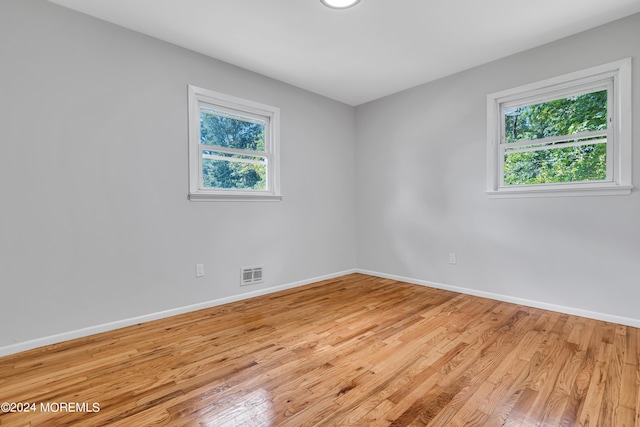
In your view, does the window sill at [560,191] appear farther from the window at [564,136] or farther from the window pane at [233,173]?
the window pane at [233,173]

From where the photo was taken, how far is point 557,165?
289cm

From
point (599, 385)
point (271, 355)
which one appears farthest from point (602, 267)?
point (271, 355)

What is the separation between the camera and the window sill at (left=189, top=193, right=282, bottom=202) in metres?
2.97

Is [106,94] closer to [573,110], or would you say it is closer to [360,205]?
[360,205]

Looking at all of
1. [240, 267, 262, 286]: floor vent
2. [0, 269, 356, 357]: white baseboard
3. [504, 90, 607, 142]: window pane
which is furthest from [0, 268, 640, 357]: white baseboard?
[504, 90, 607, 142]: window pane

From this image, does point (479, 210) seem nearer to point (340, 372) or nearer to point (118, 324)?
point (340, 372)

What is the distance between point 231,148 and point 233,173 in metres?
0.27

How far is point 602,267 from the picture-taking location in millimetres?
2598

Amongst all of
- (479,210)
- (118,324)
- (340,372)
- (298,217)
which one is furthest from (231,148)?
(479,210)

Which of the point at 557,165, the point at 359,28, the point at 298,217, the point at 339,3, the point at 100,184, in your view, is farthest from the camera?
the point at 298,217

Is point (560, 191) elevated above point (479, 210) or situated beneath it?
elevated above

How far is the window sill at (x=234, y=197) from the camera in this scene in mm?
2966

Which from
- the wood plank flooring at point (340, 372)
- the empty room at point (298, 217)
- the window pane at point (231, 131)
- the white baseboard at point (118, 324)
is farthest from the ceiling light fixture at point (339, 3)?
the white baseboard at point (118, 324)

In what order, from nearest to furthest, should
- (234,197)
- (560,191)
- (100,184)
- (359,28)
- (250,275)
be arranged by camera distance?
(100,184) < (359,28) < (560,191) < (234,197) < (250,275)
